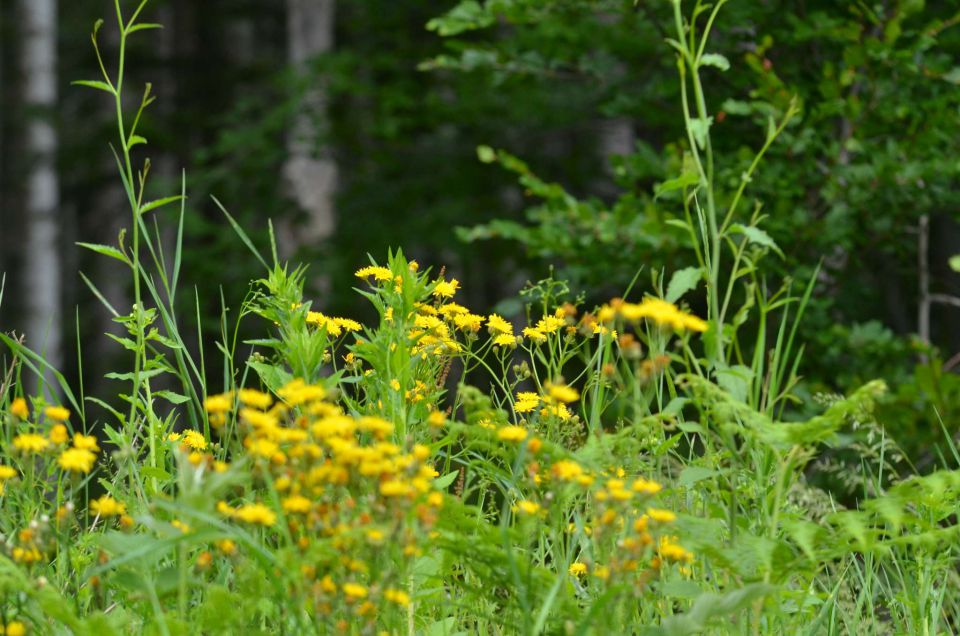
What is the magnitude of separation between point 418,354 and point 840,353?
3.19m

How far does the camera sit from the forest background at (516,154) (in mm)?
4469

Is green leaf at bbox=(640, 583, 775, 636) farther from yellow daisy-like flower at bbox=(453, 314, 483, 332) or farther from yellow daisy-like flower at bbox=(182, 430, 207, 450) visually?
yellow daisy-like flower at bbox=(182, 430, 207, 450)

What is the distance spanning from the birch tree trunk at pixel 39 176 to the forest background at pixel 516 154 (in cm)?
3

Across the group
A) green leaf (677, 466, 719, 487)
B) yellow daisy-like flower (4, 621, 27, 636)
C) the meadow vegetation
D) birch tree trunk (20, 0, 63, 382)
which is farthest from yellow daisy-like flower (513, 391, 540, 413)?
birch tree trunk (20, 0, 63, 382)

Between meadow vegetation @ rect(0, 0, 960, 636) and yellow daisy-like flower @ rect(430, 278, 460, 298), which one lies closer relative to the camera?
meadow vegetation @ rect(0, 0, 960, 636)

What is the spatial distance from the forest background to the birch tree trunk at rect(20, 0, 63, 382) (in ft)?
0.09

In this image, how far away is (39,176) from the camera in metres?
11.0

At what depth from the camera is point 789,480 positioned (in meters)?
1.59

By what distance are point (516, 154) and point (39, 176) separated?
5016 millimetres

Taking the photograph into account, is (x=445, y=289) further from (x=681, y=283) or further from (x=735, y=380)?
(x=735, y=380)

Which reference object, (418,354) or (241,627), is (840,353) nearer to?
(418,354)

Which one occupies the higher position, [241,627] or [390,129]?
[241,627]

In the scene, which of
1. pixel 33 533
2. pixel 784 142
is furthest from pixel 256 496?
pixel 784 142

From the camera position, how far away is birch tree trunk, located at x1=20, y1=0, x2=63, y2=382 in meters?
10.6
